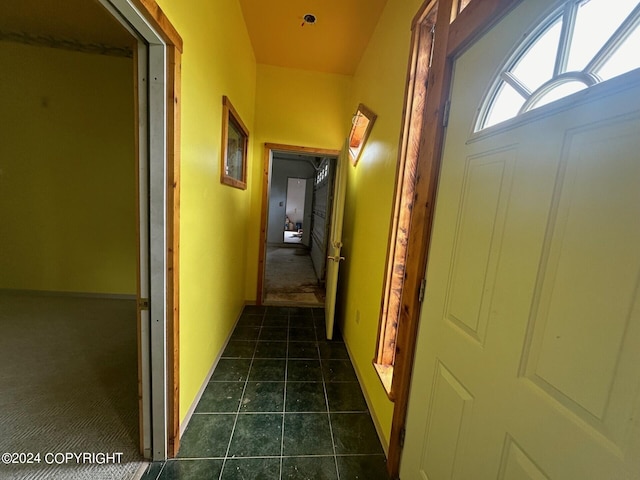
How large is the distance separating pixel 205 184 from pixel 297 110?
2024mm

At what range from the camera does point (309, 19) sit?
2.12 m

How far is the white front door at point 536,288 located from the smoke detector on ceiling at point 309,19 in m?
1.79

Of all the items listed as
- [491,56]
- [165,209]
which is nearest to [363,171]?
[491,56]

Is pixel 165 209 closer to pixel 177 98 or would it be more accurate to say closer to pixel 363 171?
pixel 177 98

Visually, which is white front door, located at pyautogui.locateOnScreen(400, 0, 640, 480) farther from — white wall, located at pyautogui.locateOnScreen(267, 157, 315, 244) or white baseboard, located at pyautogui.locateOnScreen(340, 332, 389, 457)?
white wall, located at pyautogui.locateOnScreen(267, 157, 315, 244)

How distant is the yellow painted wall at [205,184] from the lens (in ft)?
4.08

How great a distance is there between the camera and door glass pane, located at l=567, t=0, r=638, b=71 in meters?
0.52

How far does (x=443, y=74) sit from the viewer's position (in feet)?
3.41

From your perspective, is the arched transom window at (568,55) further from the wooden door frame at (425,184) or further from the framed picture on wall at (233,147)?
the framed picture on wall at (233,147)

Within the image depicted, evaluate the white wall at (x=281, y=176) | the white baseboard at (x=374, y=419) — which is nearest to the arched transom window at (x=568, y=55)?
the white baseboard at (x=374, y=419)

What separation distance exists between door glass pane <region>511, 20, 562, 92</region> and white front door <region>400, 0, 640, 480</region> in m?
0.06

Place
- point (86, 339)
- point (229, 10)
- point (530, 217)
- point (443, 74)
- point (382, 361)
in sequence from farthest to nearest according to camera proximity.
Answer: point (86, 339) → point (229, 10) → point (382, 361) → point (443, 74) → point (530, 217)

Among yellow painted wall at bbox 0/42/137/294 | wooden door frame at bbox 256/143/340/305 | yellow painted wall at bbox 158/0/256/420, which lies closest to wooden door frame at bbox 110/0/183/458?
yellow painted wall at bbox 158/0/256/420

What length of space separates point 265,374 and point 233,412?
40 cm
